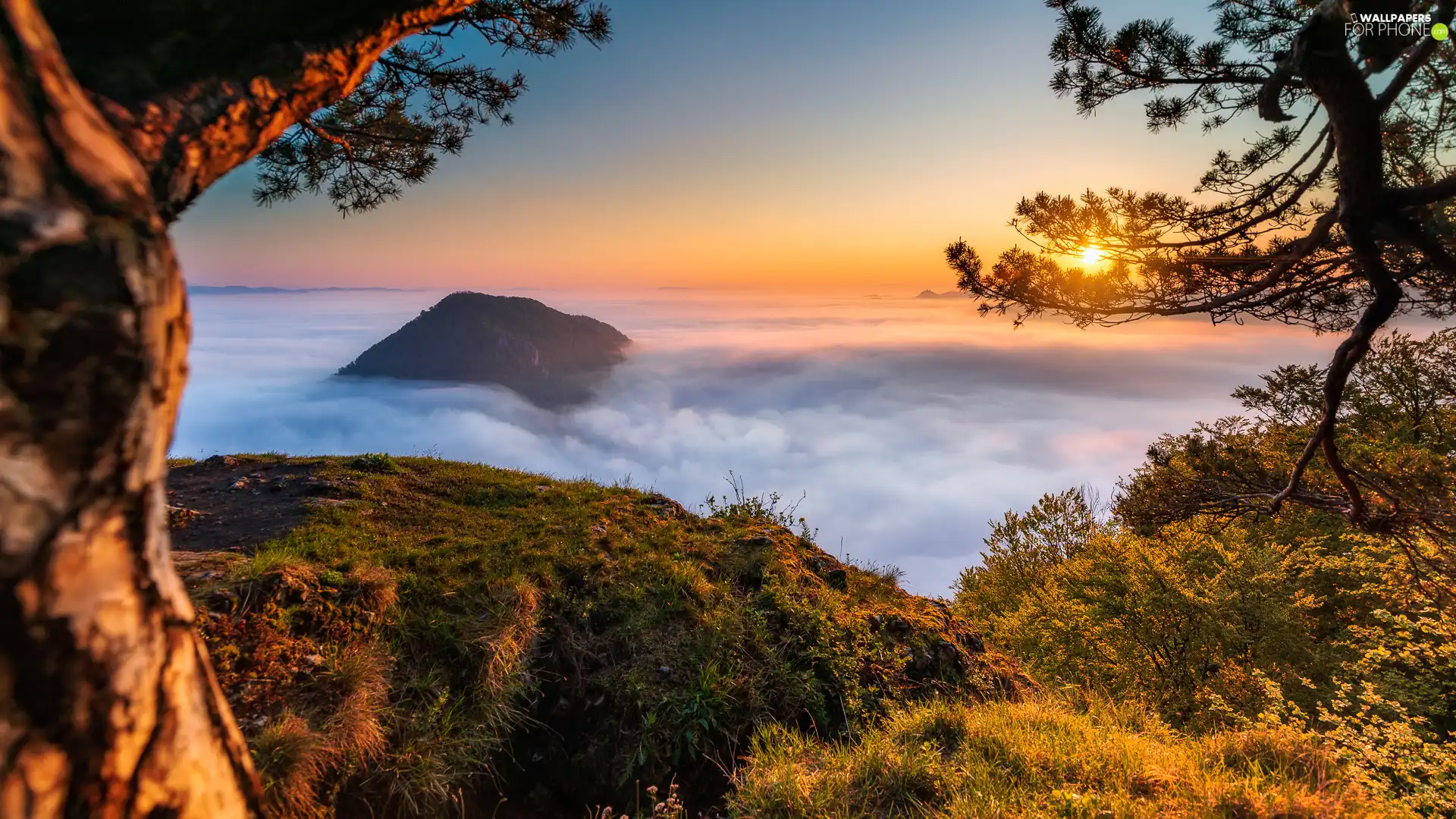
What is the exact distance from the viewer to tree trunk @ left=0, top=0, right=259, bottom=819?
1008 millimetres

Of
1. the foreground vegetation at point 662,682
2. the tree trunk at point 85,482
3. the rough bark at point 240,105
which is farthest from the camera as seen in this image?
the foreground vegetation at point 662,682

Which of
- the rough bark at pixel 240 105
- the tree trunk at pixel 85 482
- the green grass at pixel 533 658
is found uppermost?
the rough bark at pixel 240 105

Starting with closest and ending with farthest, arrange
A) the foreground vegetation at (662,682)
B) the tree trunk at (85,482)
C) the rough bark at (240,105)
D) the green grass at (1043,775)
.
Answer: the tree trunk at (85,482) → the rough bark at (240,105) → the green grass at (1043,775) → the foreground vegetation at (662,682)

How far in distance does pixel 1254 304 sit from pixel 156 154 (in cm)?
876

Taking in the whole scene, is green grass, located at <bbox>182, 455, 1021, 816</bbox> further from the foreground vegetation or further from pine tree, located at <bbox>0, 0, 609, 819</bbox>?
pine tree, located at <bbox>0, 0, 609, 819</bbox>

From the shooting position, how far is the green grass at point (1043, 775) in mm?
3160

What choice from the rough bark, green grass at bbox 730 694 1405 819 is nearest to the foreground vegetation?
green grass at bbox 730 694 1405 819

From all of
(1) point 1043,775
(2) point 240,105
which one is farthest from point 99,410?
(1) point 1043,775

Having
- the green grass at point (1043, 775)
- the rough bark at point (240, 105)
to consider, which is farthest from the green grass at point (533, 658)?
the rough bark at point (240, 105)

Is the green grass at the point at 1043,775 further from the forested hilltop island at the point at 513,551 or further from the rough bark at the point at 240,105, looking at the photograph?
the rough bark at the point at 240,105

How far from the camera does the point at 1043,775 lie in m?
3.59

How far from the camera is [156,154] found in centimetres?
155

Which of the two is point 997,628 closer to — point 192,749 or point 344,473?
point 344,473

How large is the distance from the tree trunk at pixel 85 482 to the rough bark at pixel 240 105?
199mm
